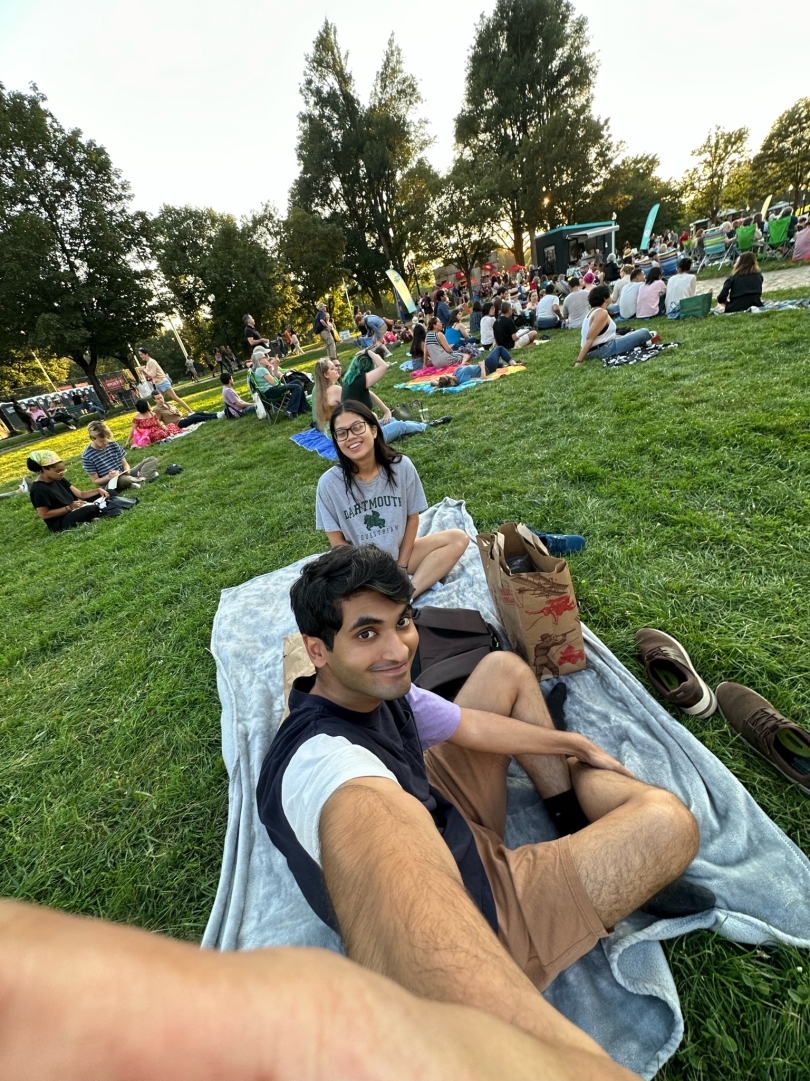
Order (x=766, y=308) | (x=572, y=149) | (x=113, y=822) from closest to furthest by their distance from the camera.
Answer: (x=113, y=822) → (x=766, y=308) → (x=572, y=149)

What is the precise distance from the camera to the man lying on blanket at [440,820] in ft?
2.51

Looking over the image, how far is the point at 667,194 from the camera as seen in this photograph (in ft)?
119

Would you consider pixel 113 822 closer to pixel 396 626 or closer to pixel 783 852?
pixel 396 626

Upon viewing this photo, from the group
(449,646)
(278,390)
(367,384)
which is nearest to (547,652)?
(449,646)

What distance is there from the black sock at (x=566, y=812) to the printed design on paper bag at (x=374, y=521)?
1.96 m

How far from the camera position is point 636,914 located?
A: 1.54 m

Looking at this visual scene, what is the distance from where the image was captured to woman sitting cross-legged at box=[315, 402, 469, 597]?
9.67 ft

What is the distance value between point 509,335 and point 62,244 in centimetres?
2567

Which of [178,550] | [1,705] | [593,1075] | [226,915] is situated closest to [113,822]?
[226,915]

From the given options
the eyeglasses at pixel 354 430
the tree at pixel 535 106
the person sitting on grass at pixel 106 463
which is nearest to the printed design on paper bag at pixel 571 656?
the eyeglasses at pixel 354 430

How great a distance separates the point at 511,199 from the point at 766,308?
28.7 meters

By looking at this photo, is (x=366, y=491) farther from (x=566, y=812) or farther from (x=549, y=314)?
(x=549, y=314)

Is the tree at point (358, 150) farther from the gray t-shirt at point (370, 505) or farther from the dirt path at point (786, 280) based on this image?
the gray t-shirt at point (370, 505)

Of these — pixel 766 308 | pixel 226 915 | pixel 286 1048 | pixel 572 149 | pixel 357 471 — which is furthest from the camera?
pixel 572 149
